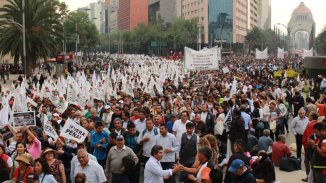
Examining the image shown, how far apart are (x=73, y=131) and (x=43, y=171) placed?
2.02m

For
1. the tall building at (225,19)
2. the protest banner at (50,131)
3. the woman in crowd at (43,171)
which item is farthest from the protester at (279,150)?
the tall building at (225,19)

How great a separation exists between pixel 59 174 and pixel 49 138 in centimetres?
224

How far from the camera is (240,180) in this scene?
6.63 metres

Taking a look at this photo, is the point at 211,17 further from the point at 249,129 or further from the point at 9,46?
the point at 249,129

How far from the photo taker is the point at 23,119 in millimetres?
10672

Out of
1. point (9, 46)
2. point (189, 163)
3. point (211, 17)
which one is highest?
point (211, 17)

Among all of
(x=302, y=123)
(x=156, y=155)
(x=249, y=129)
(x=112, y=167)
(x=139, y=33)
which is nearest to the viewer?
(x=156, y=155)

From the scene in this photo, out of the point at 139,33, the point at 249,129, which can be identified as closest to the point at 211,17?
the point at 139,33

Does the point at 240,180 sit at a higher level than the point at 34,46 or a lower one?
lower

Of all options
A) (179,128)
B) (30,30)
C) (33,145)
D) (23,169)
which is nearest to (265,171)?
(179,128)

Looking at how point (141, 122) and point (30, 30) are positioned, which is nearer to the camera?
point (141, 122)

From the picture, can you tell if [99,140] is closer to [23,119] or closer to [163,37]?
[23,119]

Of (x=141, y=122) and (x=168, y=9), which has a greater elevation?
(x=168, y=9)

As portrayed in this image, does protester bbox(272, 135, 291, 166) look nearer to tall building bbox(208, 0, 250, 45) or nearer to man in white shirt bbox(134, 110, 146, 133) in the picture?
man in white shirt bbox(134, 110, 146, 133)
